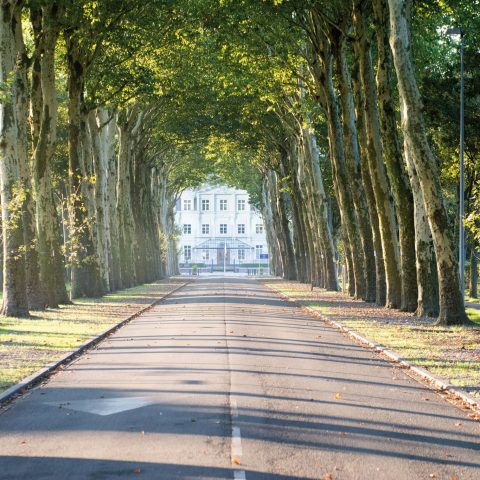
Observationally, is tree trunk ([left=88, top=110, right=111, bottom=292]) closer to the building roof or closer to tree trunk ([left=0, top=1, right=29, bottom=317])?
tree trunk ([left=0, top=1, right=29, bottom=317])

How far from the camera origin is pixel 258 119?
186 feet

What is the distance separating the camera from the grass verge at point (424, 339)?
52.6ft

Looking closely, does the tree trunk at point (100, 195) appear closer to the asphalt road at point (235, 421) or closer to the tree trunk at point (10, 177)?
the tree trunk at point (10, 177)

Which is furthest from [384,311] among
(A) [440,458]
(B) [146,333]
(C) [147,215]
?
(C) [147,215]

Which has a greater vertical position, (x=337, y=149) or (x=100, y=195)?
(x=337, y=149)

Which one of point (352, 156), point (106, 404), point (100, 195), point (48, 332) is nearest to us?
point (106, 404)

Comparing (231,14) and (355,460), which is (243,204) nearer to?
(231,14)

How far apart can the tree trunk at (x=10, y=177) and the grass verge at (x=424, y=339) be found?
27.9 feet

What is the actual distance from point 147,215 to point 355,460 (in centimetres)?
6263

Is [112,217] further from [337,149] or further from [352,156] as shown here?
[352,156]

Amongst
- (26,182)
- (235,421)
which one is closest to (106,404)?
(235,421)

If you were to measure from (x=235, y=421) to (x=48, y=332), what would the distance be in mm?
12807

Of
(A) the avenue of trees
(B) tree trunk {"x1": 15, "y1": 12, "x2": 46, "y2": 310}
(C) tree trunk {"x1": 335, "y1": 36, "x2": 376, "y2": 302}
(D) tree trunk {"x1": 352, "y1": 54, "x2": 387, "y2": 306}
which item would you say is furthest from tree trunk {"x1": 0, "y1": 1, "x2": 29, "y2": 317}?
(C) tree trunk {"x1": 335, "y1": 36, "x2": 376, "y2": 302}

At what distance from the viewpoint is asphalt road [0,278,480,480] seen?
9023mm
